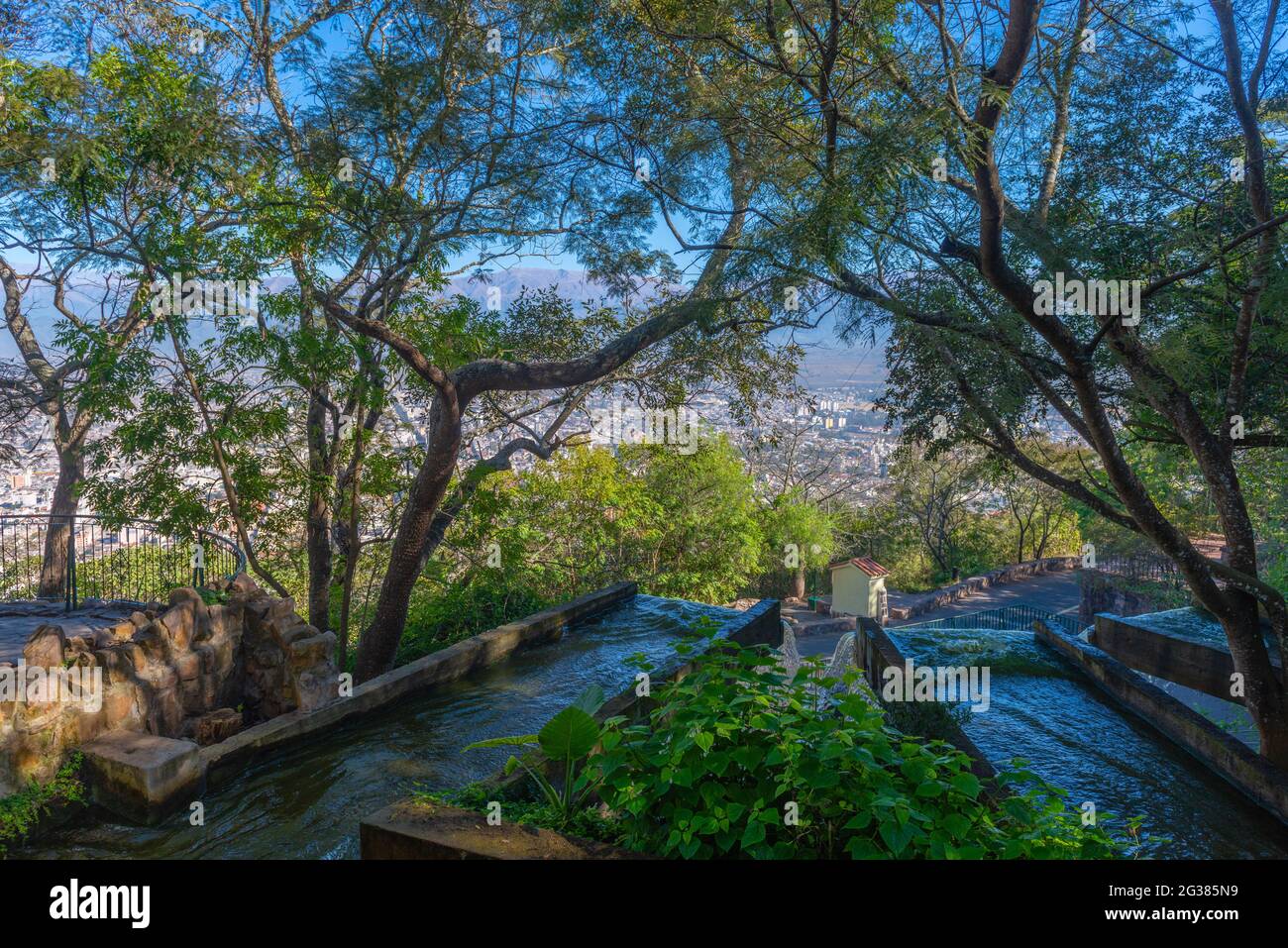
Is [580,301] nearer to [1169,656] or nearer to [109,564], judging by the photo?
[109,564]

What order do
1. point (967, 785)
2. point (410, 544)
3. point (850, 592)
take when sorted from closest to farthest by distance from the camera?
point (967, 785) → point (410, 544) → point (850, 592)

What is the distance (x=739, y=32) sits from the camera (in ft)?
19.9

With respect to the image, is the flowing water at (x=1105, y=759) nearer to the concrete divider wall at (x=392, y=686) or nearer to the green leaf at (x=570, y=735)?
the green leaf at (x=570, y=735)

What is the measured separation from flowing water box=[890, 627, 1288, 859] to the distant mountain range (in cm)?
342

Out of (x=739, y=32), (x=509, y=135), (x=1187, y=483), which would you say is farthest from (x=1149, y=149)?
(x=1187, y=483)

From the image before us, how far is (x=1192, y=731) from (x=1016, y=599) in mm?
14940

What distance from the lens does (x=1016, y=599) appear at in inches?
786

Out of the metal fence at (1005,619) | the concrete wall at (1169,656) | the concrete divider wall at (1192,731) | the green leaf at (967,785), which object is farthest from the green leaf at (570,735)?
the metal fence at (1005,619)

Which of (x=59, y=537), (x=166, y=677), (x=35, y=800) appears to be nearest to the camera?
(x=35, y=800)

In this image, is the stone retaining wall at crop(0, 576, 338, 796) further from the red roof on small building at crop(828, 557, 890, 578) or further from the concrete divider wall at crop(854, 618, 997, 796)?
the red roof on small building at crop(828, 557, 890, 578)

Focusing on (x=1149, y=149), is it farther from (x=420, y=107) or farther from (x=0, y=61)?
(x=0, y=61)

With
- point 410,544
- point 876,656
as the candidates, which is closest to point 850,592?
point 876,656

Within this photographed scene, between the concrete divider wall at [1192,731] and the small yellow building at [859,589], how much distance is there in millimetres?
9098
